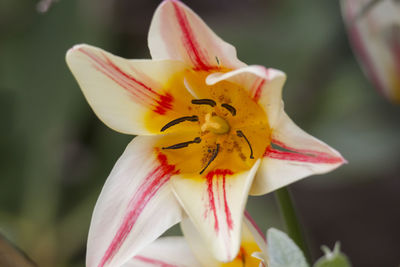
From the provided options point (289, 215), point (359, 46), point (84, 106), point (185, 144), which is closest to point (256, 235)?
point (289, 215)

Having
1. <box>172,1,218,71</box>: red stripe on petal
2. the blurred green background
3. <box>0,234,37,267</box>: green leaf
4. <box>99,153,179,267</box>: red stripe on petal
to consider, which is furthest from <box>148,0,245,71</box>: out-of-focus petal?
the blurred green background

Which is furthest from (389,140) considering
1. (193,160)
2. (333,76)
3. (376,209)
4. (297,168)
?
(297,168)

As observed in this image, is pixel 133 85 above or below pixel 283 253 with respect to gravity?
above

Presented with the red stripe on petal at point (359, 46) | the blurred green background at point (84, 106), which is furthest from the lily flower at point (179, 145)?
the blurred green background at point (84, 106)

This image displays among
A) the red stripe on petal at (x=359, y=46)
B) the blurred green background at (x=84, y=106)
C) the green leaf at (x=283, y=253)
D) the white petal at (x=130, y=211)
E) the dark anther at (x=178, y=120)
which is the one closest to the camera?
the green leaf at (x=283, y=253)

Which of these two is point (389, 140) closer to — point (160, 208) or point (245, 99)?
point (245, 99)

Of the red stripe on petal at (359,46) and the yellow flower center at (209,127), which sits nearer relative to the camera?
the yellow flower center at (209,127)

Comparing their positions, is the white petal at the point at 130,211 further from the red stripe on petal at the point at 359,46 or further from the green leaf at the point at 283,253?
the red stripe on petal at the point at 359,46

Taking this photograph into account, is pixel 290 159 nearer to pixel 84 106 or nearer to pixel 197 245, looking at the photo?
pixel 197 245
